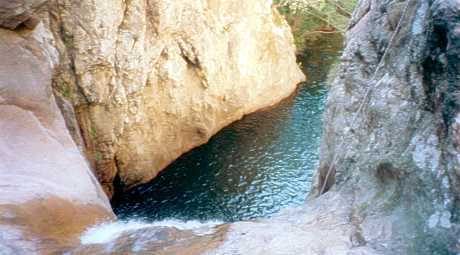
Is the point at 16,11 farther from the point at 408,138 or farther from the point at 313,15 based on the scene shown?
the point at 313,15

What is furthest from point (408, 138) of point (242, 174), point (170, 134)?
point (170, 134)

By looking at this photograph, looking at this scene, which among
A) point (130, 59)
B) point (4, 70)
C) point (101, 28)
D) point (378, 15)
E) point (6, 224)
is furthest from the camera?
point (130, 59)

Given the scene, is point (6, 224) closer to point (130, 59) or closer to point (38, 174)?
point (38, 174)

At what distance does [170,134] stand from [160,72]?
2465 mm

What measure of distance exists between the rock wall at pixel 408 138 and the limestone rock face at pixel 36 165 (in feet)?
15.7

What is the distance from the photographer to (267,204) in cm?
1652

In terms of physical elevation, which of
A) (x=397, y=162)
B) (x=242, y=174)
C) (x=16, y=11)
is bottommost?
(x=242, y=174)

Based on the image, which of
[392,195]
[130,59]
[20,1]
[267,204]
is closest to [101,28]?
[130,59]

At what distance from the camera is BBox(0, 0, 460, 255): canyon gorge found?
6539 millimetres

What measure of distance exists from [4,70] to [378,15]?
24.9 feet

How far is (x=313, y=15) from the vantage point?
28.7 meters

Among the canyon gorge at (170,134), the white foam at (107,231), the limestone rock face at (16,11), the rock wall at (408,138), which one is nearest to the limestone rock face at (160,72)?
the canyon gorge at (170,134)

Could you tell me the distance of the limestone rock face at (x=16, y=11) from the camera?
10.7 metres

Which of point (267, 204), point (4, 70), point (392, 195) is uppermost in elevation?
point (4, 70)
